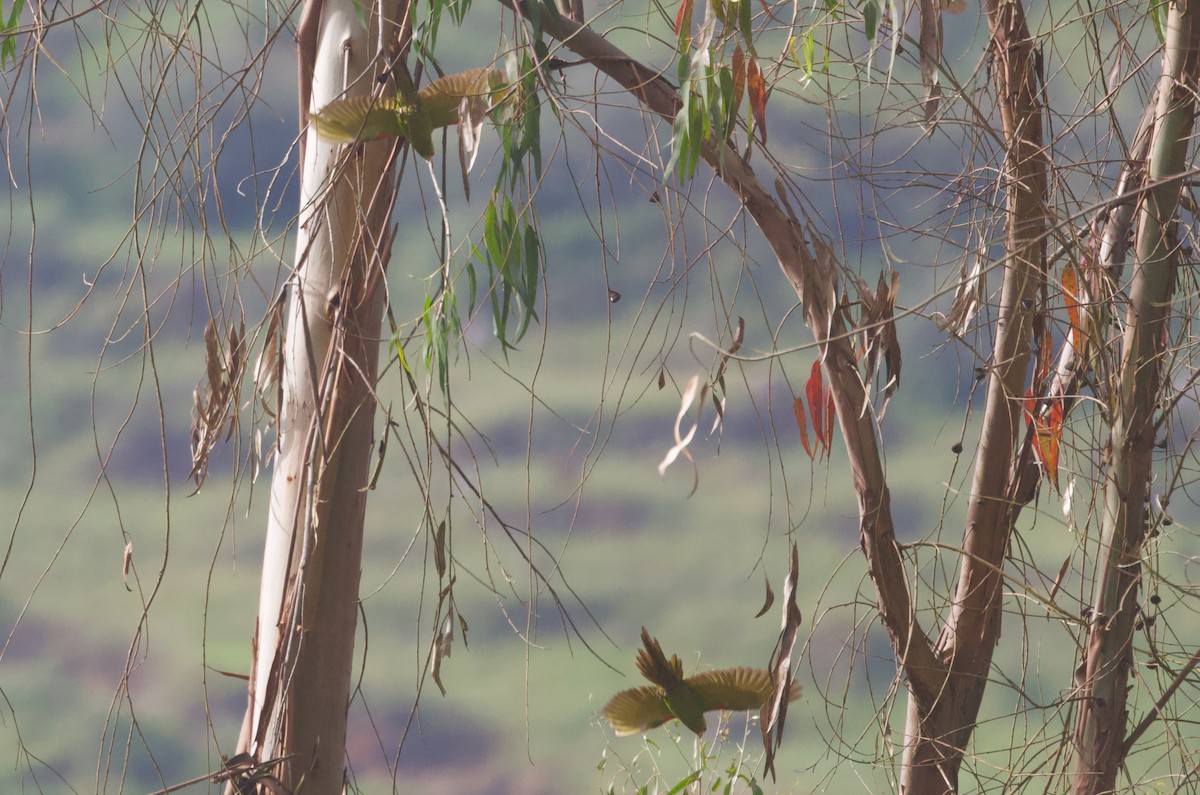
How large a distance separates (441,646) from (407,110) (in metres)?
0.47

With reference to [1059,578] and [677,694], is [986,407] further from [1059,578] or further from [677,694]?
[677,694]

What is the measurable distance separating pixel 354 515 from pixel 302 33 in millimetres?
473

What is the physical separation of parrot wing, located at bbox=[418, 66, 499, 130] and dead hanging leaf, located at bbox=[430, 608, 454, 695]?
1.44 feet

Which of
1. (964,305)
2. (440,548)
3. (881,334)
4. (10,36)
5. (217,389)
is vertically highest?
(10,36)

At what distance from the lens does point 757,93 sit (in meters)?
1.09

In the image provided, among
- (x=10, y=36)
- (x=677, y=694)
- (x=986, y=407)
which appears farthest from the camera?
(x=986, y=407)

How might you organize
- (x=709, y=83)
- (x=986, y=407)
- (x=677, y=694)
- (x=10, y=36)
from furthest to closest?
(x=986, y=407) < (x=10, y=36) < (x=677, y=694) < (x=709, y=83)

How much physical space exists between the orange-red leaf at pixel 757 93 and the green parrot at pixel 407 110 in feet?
0.76

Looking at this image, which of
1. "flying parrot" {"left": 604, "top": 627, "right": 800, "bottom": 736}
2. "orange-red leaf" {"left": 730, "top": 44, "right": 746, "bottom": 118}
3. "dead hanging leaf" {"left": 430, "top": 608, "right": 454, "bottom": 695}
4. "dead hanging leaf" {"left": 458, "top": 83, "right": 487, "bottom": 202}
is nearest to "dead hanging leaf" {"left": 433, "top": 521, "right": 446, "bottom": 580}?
"dead hanging leaf" {"left": 430, "top": 608, "right": 454, "bottom": 695}

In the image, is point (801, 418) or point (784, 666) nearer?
point (784, 666)

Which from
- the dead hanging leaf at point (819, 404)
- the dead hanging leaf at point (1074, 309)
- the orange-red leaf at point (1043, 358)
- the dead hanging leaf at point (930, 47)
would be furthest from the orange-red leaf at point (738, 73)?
the orange-red leaf at point (1043, 358)

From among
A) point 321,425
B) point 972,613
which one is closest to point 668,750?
point 972,613

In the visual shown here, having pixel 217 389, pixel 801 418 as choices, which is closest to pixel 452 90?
pixel 217 389

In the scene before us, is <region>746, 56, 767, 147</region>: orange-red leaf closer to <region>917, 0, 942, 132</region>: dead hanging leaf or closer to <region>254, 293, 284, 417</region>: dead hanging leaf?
<region>917, 0, 942, 132</region>: dead hanging leaf
